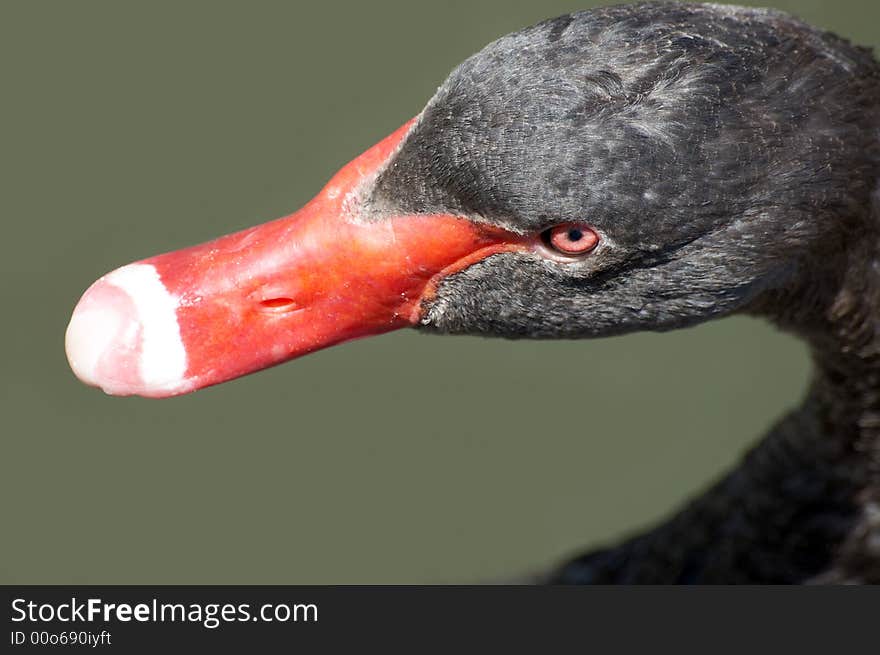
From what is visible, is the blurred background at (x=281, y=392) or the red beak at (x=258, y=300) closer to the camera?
the red beak at (x=258, y=300)

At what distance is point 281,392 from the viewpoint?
686 centimetres

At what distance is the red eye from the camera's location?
2857 mm

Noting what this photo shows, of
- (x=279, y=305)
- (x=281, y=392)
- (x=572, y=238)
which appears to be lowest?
(x=572, y=238)

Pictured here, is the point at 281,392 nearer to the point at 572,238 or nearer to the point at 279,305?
the point at 279,305

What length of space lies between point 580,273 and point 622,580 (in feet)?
5.89

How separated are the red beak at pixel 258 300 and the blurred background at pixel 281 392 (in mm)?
3651

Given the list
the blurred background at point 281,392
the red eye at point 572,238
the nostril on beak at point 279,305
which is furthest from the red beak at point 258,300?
the blurred background at point 281,392

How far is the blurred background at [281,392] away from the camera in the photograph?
675 cm

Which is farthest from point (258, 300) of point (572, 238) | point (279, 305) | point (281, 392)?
point (281, 392)

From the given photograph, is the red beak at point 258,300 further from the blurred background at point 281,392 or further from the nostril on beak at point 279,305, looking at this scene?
the blurred background at point 281,392

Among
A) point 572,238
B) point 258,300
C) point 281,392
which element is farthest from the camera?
point 281,392

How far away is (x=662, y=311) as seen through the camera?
10.1 ft

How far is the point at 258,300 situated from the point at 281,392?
371 cm

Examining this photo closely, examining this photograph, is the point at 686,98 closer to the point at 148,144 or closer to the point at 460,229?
the point at 460,229
